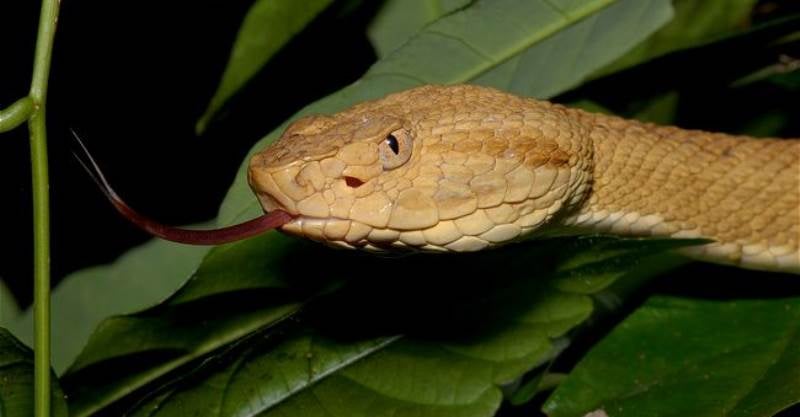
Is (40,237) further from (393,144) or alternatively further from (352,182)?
(393,144)

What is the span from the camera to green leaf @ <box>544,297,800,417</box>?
2400mm

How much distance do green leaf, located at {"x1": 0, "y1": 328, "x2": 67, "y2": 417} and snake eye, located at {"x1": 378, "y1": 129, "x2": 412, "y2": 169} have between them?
40.2 inches

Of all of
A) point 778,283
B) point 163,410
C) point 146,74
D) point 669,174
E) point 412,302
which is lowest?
point 778,283

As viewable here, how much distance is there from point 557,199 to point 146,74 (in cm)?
159

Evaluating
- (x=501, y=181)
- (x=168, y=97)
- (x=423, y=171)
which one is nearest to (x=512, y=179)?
(x=501, y=181)

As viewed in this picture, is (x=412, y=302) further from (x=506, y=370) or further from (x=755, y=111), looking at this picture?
(x=755, y=111)

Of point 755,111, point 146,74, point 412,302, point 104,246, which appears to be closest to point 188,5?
point 146,74

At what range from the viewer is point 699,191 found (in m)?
3.19

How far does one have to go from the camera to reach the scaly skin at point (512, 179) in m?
2.57

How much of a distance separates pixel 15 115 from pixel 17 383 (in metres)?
0.61

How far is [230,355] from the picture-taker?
2373mm

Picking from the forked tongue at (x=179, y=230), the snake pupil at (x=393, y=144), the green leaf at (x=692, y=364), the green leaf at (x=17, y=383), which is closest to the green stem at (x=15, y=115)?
the forked tongue at (x=179, y=230)

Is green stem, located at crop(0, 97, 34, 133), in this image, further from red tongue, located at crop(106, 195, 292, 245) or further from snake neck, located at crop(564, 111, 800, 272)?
snake neck, located at crop(564, 111, 800, 272)

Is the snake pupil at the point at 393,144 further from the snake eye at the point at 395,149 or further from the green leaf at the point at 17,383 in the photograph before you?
the green leaf at the point at 17,383
